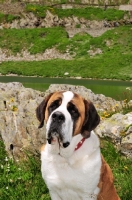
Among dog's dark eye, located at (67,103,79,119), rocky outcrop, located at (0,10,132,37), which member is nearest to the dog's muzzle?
dog's dark eye, located at (67,103,79,119)

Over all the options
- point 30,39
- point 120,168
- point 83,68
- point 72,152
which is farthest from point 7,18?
point 72,152

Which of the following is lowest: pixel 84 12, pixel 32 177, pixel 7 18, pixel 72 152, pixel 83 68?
pixel 83 68

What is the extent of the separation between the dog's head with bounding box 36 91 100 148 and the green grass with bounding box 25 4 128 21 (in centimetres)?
9064

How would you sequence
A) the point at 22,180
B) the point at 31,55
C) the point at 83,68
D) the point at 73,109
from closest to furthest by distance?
the point at 73,109 < the point at 22,180 < the point at 83,68 < the point at 31,55

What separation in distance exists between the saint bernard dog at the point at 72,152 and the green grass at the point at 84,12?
9046 cm

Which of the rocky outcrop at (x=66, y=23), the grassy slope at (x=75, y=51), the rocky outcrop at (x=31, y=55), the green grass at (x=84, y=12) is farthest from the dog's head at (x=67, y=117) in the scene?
the green grass at (x=84, y=12)

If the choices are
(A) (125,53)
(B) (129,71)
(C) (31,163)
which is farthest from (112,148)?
(A) (125,53)

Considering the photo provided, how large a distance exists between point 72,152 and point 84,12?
309ft

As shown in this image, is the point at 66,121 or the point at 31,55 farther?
the point at 31,55

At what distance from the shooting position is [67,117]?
446 centimetres

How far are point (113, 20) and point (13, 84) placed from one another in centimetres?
8271

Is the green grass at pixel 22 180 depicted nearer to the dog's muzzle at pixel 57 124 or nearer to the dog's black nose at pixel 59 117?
the dog's muzzle at pixel 57 124

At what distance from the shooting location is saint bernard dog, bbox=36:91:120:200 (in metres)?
4.59

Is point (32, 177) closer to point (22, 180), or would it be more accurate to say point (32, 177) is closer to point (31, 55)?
point (22, 180)
